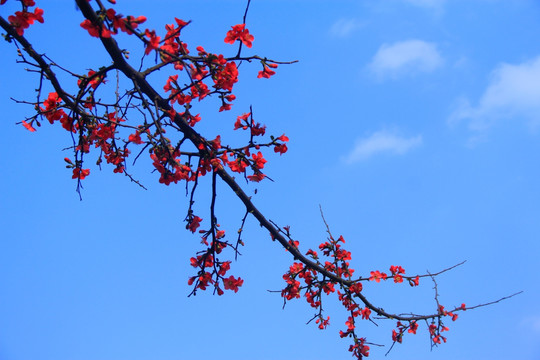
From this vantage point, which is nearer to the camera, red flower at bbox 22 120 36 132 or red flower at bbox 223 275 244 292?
red flower at bbox 22 120 36 132

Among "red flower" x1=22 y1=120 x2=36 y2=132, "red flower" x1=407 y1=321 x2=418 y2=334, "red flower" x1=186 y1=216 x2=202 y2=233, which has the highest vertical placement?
"red flower" x1=407 y1=321 x2=418 y2=334

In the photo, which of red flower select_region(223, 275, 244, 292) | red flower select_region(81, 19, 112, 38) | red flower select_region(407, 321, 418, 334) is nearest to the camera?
red flower select_region(81, 19, 112, 38)

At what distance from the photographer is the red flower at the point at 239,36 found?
328cm

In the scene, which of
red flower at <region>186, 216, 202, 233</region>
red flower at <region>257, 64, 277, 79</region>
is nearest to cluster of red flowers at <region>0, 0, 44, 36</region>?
red flower at <region>257, 64, 277, 79</region>

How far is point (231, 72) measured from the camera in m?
3.31

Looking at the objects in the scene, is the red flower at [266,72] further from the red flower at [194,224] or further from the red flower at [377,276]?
the red flower at [377,276]

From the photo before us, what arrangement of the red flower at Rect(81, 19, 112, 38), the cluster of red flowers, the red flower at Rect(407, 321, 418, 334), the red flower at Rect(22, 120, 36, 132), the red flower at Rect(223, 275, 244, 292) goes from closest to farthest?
the red flower at Rect(81, 19, 112, 38) → the cluster of red flowers → the red flower at Rect(22, 120, 36, 132) → the red flower at Rect(223, 275, 244, 292) → the red flower at Rect(407, 321, 418, 334)

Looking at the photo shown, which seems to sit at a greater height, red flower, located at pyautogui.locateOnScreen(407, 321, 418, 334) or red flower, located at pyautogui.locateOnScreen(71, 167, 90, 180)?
red flower, located at pyautogui.locateOnScreen(407, 321, 418, 334)

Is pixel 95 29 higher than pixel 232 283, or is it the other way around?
pixel 95 29

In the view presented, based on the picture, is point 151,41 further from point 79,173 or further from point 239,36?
point 79,173

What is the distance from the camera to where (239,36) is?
3316mm

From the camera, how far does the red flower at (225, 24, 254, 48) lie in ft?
10.8

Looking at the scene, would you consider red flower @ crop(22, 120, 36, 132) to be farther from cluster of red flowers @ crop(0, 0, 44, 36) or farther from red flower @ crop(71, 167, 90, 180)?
cluster of red flowers @ crop(0, 0, 44, 36)

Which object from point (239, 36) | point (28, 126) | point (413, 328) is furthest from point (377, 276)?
point (28, 126)
